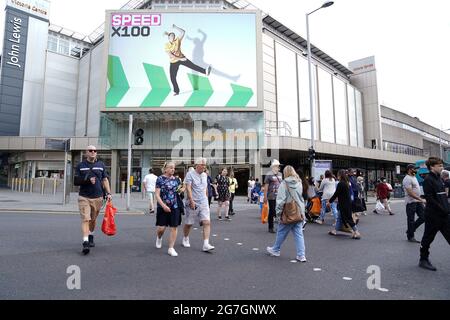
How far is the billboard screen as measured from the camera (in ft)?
87.5

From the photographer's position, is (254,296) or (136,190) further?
(136,190)

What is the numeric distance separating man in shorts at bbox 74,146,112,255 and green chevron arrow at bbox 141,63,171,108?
21674mm

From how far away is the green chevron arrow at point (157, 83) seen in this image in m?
26.5

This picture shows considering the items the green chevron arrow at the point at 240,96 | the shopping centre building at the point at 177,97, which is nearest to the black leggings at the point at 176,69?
the shopping centre building at the point at 177,97

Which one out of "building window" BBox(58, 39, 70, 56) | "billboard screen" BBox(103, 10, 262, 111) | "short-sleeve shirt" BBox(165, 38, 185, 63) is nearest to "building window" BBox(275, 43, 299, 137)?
"billboard screen" BBox(103, 10, 262, 111)

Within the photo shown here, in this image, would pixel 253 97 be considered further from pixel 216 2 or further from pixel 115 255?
pixel 115 255

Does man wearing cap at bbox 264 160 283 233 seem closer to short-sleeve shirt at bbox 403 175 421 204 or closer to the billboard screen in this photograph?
short-sleeve shirt at bbox 403 175 421 204

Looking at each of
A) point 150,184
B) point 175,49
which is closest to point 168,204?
point 150,184

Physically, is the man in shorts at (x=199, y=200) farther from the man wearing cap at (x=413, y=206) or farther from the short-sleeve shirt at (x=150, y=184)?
the short-sleeve shirt at (x=150, y=184)

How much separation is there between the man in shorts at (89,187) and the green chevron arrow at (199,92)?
21.5m

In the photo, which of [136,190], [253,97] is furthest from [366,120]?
[136,190]

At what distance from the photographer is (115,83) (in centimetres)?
2692

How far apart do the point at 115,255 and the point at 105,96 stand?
24.3m

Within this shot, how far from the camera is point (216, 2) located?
33.5 metres
